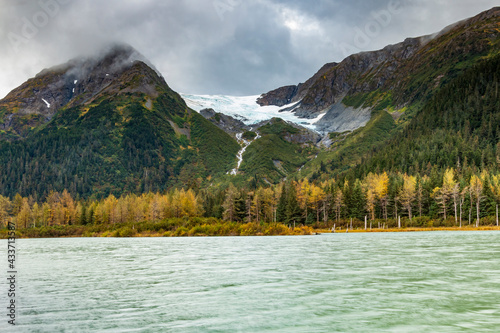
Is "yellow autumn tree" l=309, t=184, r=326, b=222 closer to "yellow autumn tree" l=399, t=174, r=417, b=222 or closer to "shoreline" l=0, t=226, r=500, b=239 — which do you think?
"shoreline" l=0, t=226, r=500, b=239

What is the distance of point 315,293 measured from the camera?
62.0 ft

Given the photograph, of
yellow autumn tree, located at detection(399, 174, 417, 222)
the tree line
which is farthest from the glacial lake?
yellow autumn tree, located at detection(399, 174, 417, 222)

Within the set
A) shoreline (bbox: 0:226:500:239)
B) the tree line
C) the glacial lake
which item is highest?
the tree line

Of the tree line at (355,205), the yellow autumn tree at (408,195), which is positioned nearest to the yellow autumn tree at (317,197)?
the tree line at (355,205)

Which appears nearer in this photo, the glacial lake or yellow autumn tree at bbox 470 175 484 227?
the glacial lake

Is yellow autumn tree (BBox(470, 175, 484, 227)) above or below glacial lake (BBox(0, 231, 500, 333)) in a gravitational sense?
above

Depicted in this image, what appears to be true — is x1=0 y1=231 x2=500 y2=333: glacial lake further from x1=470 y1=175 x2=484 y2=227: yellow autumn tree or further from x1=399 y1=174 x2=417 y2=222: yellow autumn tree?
x1=399 y1=174 x2=417 y2=222: yellow autumn tree

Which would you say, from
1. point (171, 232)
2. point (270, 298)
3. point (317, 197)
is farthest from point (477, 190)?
point (270, 298)

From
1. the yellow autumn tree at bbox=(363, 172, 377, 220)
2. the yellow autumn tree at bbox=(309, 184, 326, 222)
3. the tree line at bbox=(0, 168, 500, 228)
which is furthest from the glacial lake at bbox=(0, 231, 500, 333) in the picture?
the yellow autumn tree at bbox=(309, 184, 326, 222)

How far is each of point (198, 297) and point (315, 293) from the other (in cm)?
573

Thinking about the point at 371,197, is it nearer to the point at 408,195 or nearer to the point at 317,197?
the point at 408,195

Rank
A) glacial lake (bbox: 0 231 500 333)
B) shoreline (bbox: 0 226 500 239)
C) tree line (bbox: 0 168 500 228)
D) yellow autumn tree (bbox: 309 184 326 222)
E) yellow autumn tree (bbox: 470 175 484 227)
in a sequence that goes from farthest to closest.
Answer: yellow autumn tree (bbox: 309 184 326 222) < tree line (bbox: 0 168 500 228) < yellow autumn tree (bbox: 470 175 484 227) < shoreline (bbox: 0 226 500 239) < glacial lake (bbox: 0 231 500 333)

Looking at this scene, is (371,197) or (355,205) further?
(355,205)

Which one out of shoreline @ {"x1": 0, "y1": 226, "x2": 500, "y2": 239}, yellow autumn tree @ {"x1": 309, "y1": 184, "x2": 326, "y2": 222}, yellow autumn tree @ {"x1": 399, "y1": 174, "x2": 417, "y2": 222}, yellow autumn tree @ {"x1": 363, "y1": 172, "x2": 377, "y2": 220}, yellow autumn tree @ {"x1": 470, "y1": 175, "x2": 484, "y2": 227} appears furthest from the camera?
yellow autumn tree @ {"x1": 309, "y1": 184, "x2": 326, "y2": 222}
